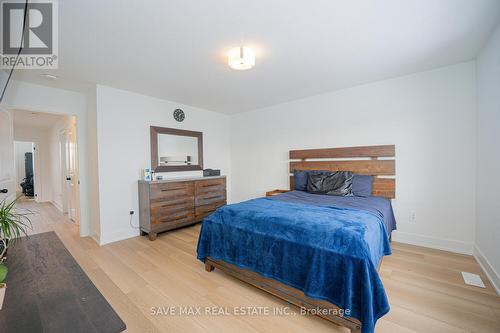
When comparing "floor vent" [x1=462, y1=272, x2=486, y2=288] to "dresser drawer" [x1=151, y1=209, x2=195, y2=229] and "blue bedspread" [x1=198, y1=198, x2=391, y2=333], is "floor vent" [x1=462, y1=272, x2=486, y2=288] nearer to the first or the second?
"blue bedspread" [x1=198, y1=198, x2=391, y2=333]

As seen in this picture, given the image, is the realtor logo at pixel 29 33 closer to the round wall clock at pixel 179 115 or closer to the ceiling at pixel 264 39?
the ceiling at pixel 264 39

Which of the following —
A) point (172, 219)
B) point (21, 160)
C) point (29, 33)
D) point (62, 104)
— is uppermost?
point (29, 33)

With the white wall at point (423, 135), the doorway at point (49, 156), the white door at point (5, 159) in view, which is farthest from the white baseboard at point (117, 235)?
the white wall at point (423, 135)

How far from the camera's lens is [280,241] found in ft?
5.69

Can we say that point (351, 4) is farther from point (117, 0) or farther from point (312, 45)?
point (117, 0)

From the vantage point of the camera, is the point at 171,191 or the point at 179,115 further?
the point at 179,115

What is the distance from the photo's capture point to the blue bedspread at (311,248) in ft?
4.42

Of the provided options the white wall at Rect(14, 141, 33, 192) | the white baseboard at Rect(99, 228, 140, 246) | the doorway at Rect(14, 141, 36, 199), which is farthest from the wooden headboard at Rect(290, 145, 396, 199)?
the white wall at Rect(14, 141, 33, 192)

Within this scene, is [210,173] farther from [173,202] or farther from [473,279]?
[473,279]

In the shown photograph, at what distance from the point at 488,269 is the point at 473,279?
0.70 ft

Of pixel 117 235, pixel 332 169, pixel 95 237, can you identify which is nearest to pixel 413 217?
pixel 332 169

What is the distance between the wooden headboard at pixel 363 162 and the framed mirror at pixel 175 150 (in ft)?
7.18

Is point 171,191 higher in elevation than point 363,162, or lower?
lower

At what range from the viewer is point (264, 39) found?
2.01m
